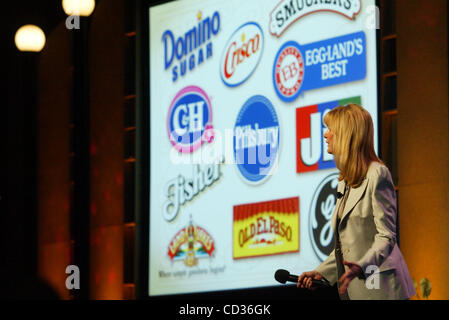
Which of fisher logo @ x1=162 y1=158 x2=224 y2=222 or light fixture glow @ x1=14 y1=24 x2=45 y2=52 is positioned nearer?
light fixture glow @ x1=14 y1=24 x2=45 y2=52

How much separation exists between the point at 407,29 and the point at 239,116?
1.17 meters

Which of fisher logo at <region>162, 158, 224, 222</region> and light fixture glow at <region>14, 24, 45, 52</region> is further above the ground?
light fixture glow at <region>14, 24, 45, 52</region>

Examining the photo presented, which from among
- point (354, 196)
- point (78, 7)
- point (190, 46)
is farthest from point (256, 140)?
point (354, 196)

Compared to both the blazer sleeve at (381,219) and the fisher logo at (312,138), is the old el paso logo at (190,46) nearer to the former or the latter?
the fisher logo at (312,138)

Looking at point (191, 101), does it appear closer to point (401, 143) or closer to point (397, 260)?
point (401, 143)

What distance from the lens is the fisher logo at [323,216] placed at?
4594 mm

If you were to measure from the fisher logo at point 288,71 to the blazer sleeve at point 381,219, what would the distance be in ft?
8.46

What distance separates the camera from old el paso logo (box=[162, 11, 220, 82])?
5.53m

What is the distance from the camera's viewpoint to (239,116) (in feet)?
17.2

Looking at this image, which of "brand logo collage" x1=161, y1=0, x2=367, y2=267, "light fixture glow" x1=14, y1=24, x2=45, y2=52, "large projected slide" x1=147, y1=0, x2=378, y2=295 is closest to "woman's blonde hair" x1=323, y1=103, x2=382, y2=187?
"large projected slide" x1=147, y1=0, x2=378, y2=295

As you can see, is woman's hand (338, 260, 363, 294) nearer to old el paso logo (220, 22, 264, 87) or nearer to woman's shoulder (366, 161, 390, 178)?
woman's shoulder (366, 161, 390, 178)

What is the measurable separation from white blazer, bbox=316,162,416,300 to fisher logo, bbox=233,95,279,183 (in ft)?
8.64

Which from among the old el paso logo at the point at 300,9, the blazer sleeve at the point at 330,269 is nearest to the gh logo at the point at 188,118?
the old el paso logo at the point at 300,9
